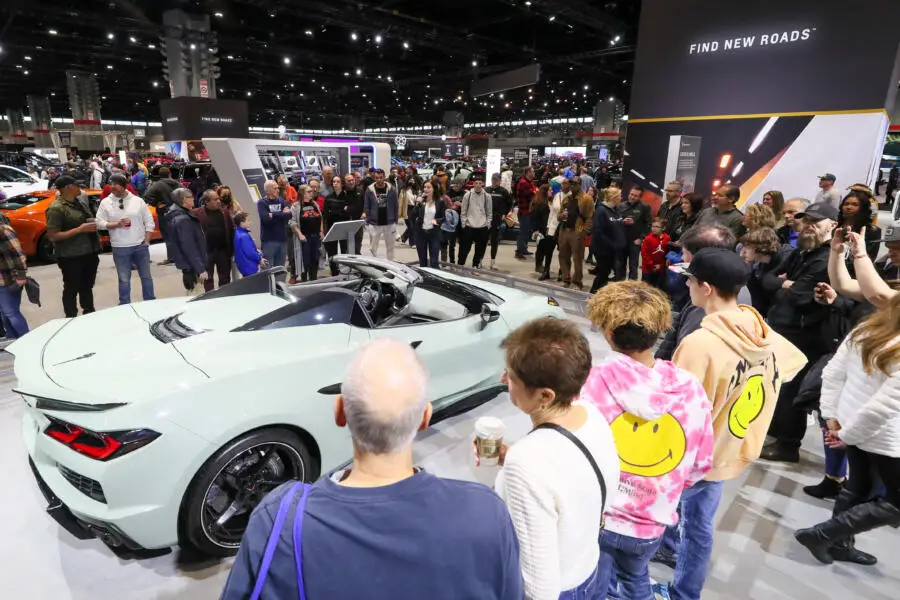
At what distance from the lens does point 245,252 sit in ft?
17.8

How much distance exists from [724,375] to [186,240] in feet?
17.6

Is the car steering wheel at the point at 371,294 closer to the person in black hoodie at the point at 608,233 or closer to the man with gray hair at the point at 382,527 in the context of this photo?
the man with gray hair at the point at 382,527

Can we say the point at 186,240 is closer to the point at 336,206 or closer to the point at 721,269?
the point at 336,206

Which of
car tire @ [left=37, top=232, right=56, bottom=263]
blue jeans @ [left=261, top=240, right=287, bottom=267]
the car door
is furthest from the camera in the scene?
car tire @ [left=37, top=232, right=56, bottom=263]

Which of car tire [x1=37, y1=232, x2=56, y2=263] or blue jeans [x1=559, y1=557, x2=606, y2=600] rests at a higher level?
blue jeans [x1=559, y1=557, x2=606, y2=600]

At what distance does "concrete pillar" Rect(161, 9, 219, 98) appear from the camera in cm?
1636

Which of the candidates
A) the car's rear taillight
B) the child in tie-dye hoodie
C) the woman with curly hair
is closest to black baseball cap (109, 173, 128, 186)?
the car's rear taillight

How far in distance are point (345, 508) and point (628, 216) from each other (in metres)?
6.14

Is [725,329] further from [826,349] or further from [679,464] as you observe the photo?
[826,349]

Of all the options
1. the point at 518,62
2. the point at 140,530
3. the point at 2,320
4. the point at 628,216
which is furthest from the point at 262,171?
the point at 518,62

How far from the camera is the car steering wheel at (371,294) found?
3466 millimetres

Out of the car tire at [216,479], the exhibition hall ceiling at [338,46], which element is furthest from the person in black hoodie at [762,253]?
the exhibition hall ceiling at [338,46]

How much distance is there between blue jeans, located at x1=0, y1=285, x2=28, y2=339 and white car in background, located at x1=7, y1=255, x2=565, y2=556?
1.93 meters

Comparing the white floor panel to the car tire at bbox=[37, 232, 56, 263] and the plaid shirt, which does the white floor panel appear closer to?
the plaid shirt
